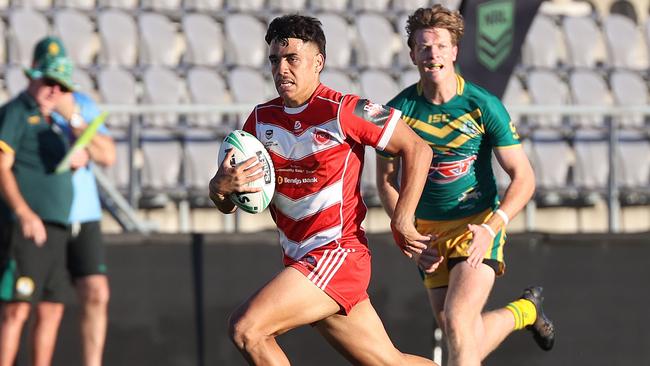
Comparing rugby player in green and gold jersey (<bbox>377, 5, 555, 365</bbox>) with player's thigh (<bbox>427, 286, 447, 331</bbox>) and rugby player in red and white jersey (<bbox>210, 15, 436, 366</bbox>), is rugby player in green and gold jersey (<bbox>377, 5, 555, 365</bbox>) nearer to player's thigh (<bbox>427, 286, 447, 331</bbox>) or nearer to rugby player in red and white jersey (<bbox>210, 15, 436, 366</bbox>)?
player's thigh (<bbox>427, 286, 447, 331</bbox>)

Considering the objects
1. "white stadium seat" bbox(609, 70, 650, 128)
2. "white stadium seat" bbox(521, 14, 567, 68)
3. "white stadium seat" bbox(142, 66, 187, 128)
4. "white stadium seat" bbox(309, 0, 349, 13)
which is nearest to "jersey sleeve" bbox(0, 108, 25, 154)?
"white stadium seat" bbox(142, 66, 187, 128)

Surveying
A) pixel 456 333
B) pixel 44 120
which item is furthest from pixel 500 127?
pixel 44 120

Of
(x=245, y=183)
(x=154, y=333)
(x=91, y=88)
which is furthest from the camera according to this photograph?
(x=91, y=88)

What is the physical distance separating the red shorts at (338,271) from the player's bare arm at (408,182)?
237 mm

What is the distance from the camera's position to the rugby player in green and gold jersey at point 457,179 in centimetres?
642

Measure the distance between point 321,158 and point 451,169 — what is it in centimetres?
128

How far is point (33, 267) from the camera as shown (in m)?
7.88

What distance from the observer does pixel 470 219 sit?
6.71 meters

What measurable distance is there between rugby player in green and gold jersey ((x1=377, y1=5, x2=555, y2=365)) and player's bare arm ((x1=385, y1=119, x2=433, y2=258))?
2.29ft

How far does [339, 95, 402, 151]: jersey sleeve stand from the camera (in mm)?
5508

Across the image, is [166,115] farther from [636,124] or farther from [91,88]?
[636,124]

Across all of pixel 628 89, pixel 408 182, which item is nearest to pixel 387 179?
pixel 408 182

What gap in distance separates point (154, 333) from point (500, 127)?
11.6ft

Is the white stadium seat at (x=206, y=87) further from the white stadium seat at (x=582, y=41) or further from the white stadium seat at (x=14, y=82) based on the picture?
the white stadium seat at (x=582, y=41)
